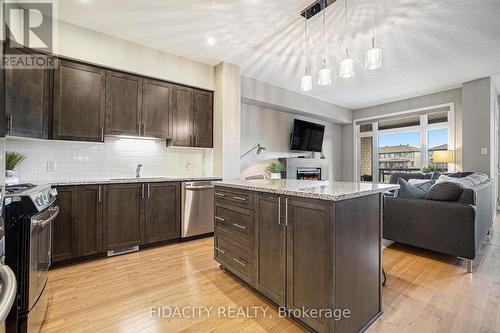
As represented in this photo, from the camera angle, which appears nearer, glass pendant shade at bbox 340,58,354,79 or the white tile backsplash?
glass pendant shade at bbox 340,58,354,79

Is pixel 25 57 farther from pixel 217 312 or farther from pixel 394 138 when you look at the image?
pixel 394 138

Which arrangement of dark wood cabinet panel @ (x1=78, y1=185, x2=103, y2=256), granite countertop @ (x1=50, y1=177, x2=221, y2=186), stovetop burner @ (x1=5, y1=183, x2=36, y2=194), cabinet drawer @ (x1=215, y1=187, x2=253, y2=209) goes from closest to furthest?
stovetop burner @ (x1=5, y1=183, x2=36, y2=194) → cabinet drawer @ (x1=215, y1=187, x2=253, y2=209) → granite countertop @ (x1=50, y1=177, x2=221, y2=186) → dark wood cabinet panel @ (x1=78, y1=185, x2=103, y2=256)

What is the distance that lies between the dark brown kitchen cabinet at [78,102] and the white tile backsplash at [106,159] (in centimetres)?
28

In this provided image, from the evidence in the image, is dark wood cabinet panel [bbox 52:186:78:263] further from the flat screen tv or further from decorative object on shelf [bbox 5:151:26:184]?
the flat screen tv

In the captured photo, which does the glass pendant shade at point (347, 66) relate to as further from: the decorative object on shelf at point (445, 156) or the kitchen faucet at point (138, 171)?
the decorative object on shelf at point (445, 156)

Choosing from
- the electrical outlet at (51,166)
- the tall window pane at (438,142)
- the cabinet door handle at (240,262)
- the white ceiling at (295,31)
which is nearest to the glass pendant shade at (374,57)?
the white ceiling at (295,31)

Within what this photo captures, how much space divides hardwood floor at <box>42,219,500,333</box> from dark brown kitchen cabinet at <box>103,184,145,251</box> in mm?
200

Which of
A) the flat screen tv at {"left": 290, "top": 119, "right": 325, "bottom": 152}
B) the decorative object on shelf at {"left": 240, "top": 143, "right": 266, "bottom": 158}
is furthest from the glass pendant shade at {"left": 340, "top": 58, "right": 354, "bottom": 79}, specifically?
the flat screen tv at {"left": 290, "top": 119, "right": 325, "bottom": 152}

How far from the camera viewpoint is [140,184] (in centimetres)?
298

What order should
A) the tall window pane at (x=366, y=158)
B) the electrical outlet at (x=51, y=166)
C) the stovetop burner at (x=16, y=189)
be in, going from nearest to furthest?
the stovetop burner at (x=16, y=189)
the electrical outlet at (x=51, y=166)
the tall window pane at (x=366, y=158)

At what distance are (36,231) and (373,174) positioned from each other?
708 centimetres

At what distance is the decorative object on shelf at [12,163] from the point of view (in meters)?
2.26

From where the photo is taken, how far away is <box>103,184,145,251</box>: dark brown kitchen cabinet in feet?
9.08

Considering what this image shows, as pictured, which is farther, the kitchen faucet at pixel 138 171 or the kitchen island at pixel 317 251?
the kitchen faucet at pixel 138 171
